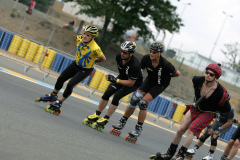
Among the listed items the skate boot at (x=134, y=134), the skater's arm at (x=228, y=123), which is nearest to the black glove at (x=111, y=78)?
the skate boot at (x=134, y=134)

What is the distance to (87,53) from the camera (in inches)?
363

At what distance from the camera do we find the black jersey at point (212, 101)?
8.08 m

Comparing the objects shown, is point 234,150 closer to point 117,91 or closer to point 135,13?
point 117,91

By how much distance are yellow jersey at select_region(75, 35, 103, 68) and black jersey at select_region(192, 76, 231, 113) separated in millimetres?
2245

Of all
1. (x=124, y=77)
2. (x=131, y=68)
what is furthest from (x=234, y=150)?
(x=131, y=68)

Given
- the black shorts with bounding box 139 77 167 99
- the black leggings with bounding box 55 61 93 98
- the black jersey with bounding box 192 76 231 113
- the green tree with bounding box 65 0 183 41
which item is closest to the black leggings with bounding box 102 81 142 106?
the black shorts with bounding box 139 77 167 99

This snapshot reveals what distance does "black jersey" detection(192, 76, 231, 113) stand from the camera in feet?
26.5

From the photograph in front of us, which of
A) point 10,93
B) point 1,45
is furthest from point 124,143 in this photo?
point 1,45

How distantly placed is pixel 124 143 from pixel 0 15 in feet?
112

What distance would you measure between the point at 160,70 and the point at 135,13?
30735mm

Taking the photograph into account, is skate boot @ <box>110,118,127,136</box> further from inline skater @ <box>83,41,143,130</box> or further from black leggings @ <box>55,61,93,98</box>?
black leggings @ <box>55,61,93,98</box>

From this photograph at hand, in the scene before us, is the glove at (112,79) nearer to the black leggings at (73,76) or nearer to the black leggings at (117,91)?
the black leggings at (117,91)

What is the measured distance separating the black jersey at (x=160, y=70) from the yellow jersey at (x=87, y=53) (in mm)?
1042

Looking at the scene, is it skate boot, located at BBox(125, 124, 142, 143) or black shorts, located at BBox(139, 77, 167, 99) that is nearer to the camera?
black shorts, located at BBox(139, 77, 167, 99)
